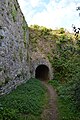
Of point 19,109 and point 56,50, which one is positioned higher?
point 56,50

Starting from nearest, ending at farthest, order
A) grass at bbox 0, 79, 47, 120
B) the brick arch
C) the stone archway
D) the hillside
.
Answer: grass at bbox 0, 79, 47, 120 → the hillside → the brick arch → the stone archway

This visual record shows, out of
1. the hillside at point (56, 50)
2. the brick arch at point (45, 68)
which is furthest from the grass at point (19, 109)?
the brick arch at point (45, 68)

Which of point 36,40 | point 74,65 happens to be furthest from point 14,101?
point 36,40

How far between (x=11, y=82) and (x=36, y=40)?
12502mm

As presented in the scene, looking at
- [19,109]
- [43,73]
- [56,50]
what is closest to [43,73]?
[43,73]

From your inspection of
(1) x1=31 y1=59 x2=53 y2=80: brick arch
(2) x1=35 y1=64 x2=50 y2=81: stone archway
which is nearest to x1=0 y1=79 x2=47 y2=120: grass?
(1) x1=31 y1=59 x2=53 y2=80: brick arch

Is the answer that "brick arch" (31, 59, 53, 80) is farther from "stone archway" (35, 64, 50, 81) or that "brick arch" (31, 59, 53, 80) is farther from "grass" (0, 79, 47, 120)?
"grass" (0, 79, 47, 120)

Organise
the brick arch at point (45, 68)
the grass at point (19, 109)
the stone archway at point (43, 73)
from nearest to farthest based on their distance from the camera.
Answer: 1. the grass at point (19, 109)
2. the brick arch at point (45, 68)
3. the stone archway at point (43, 73)

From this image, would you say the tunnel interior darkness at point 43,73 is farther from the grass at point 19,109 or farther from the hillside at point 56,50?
the grass at point 19,109

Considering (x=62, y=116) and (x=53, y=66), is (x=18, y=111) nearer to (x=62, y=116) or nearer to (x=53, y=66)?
(x=62, y=116)

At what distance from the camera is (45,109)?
10.6 metres

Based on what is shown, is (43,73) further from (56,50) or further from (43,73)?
(56,50)

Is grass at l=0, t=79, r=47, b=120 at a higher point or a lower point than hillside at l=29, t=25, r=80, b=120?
lower

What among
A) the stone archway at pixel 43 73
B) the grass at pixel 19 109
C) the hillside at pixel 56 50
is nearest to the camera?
the grass at pixel 19 109
